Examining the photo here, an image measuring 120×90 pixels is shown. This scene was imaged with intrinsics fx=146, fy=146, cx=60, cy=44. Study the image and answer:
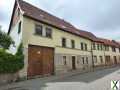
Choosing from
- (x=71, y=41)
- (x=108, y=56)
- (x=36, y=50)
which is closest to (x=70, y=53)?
(x=71, y=41)

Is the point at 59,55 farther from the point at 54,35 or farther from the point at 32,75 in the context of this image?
the point at 32,75

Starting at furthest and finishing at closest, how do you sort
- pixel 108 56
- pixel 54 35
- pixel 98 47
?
pixel 108 56, pixel 98 47, pixel 54 35

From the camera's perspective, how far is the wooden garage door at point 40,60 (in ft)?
52.6

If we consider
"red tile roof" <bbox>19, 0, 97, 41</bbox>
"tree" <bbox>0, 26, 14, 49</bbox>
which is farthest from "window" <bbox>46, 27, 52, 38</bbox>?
"tree" <bbox>0, 26, 14, 49</bbox>

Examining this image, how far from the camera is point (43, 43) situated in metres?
17.7

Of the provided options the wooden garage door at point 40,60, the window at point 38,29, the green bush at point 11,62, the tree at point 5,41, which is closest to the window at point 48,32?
the window at point 38,29

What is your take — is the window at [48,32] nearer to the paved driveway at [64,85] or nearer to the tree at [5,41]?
the tree at [5,41]

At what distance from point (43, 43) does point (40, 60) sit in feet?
6.86

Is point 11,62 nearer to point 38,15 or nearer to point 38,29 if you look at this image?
point 38,29

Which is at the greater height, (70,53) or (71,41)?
(71,41)

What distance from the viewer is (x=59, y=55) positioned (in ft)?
67.2

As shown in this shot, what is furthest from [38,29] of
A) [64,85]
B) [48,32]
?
[64,85]

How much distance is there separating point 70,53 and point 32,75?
8.81 meters

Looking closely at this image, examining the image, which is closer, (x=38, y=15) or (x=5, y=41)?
(x=5, y=41)
